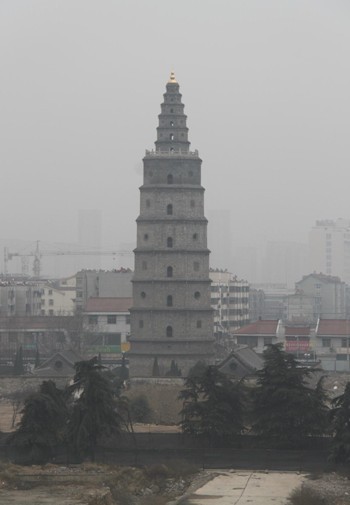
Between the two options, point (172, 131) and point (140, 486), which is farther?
point (172, 131)

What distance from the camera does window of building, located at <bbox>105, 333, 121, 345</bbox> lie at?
351 feet

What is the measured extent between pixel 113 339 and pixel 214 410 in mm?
54529

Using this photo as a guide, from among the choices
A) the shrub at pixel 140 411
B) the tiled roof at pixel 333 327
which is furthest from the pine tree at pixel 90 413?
the tiled roof at pixel 333 327

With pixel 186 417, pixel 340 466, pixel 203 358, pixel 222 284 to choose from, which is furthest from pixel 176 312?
pixel 222 284

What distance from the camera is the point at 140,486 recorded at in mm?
46562

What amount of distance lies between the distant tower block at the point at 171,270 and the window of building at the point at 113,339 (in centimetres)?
2862

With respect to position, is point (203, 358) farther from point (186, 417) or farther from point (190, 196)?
point (186, 417)

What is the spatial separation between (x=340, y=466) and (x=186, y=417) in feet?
26.3

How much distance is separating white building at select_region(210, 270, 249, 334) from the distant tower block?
38540mm

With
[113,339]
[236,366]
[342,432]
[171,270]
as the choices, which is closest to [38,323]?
[113,339]

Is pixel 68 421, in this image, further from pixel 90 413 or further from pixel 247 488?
pixel 247 488

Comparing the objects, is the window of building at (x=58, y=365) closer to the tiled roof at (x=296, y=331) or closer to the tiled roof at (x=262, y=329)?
the tiled roof at (x=262, y=329)

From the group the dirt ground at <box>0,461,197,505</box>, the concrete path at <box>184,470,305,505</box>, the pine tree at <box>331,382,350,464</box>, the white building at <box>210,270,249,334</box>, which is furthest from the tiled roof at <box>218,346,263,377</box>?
the white building at <box>210,270,249,334</box>

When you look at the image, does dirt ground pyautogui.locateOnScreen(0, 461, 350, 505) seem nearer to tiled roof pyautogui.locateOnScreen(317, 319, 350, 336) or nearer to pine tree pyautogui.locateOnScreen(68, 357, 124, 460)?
pine tree pyautogui.locateOnScreen(68, 357, 124, 460)
